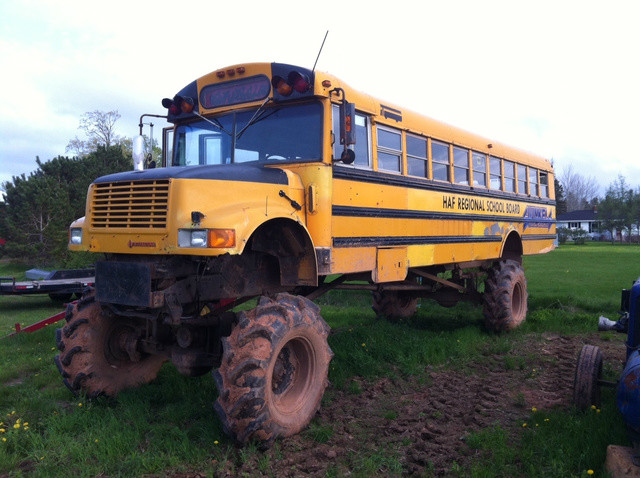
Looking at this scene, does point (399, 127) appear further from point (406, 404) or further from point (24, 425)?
point (24, 425)

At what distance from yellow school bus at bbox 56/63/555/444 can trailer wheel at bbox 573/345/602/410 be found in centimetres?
215

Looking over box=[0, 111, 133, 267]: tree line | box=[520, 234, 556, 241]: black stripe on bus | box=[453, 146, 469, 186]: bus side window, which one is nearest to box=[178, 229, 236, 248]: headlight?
box=[453, 146, 469, 186]: bus side window

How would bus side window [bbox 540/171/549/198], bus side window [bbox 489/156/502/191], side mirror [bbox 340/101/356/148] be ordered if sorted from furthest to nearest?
1. bus side window [bbox 540/171/549/198]
2. bus side window [bbox 489/156/502/191]
3. side mirror [bbox 340/101/356/148]

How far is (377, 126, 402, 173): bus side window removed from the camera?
20.0 ft

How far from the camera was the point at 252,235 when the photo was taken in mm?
4672

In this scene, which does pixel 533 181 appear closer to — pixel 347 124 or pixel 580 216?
pixel 347 124

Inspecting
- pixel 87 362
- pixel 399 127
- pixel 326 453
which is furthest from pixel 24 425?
pixel 399 127

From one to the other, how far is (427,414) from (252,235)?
91.9 inches

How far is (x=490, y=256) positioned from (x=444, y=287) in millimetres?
906

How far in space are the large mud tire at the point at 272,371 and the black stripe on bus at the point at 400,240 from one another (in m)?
0.98

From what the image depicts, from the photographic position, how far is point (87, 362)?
493cm

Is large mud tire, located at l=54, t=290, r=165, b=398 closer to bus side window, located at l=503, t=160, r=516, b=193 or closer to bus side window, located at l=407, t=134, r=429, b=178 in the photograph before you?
bus side window, located at l=407, t=134, r=429, b=178

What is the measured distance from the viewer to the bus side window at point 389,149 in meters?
6.08

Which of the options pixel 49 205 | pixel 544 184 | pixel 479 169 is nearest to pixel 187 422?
pixel 479 169
